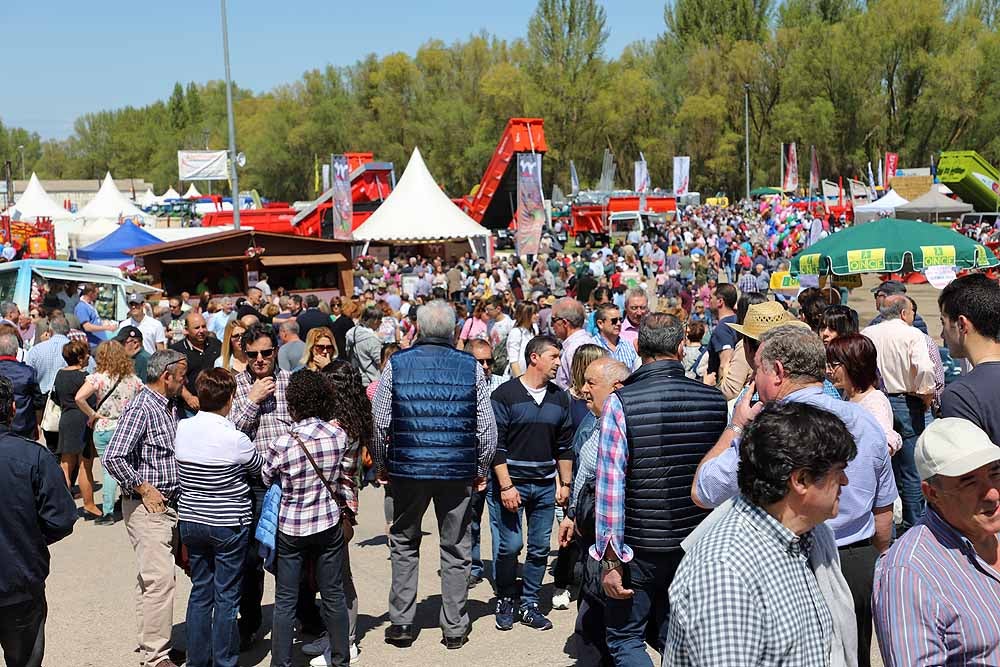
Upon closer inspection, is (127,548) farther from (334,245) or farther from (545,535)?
(334,245)

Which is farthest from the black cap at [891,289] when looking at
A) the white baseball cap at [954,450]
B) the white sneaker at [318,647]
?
the white baseball cap at [954,450]

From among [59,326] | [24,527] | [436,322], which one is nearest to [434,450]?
[436,322]

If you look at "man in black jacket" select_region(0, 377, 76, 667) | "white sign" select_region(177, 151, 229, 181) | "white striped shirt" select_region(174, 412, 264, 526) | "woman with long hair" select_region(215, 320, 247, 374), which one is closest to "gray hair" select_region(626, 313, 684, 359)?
"white striped shirt" select_region(174, 412, 264, 526)

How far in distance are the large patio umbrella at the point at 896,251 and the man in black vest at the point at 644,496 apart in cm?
694

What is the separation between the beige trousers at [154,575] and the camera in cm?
546

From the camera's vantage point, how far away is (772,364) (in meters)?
3.57

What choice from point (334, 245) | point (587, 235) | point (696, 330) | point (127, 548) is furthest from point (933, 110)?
point (127, 548)

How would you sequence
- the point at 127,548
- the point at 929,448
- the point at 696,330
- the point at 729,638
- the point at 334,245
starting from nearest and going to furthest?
the point at 729,638 < the point at 929,448 < the point at 127,548 < the point at 696,330 < the point at 334,245

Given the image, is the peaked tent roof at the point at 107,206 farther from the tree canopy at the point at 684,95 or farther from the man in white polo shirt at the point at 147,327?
the man in white polo shirt at the point at 147,327

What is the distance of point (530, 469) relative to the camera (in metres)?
6.11

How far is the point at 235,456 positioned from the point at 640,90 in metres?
68.1

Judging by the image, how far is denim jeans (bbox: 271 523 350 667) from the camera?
5168 mm

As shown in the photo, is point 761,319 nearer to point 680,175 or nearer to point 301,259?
point 301,259

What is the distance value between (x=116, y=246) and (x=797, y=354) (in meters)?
24.5
